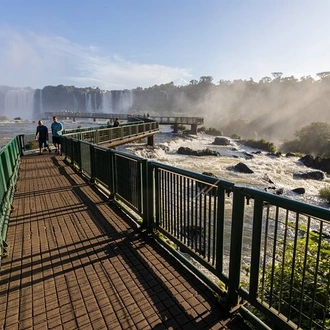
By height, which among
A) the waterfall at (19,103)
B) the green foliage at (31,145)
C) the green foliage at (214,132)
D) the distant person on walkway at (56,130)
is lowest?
the green foliage at (214,132)

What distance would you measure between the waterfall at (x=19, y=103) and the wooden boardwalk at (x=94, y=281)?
5868 inches

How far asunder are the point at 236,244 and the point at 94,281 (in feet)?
6.19

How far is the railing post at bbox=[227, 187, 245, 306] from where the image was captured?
2635mm

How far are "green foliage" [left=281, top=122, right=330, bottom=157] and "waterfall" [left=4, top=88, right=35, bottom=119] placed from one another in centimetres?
13360

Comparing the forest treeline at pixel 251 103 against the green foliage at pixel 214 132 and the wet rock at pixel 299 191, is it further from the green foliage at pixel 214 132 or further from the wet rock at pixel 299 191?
the wet rock at pixel 299 191

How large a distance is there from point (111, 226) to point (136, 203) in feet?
2.11

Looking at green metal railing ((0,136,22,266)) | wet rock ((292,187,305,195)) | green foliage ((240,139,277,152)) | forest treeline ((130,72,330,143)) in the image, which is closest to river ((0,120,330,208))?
wet rock ((292,187,305,195))

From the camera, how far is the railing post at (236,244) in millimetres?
2635

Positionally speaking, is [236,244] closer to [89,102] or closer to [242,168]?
[242,168]

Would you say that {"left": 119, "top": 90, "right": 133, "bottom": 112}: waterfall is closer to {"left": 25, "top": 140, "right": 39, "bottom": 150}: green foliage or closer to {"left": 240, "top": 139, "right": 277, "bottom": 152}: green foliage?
{"left": 240, "top": 139, "right": 277, "bottom": 152}: green foliage

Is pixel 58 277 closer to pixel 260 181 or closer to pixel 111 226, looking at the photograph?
pixel 111 226

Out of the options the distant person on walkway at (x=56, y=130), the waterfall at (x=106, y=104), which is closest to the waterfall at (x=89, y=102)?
the waterfall at (x=106, y=104)

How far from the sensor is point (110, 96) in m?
143

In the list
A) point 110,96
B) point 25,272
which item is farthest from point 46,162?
point 110,96
